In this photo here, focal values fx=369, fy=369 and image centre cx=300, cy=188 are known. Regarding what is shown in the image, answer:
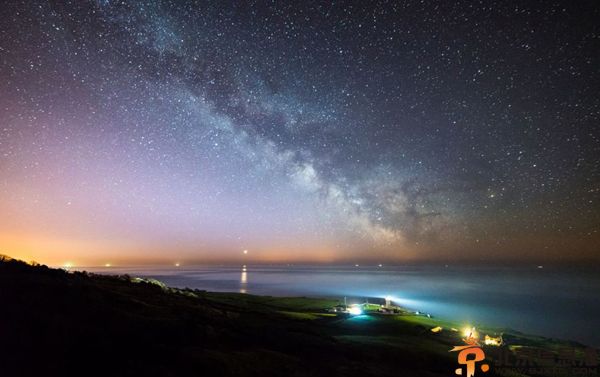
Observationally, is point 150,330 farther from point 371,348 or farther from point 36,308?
point 371,348

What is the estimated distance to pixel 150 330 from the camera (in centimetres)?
1748

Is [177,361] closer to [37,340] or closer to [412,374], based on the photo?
[37,340]

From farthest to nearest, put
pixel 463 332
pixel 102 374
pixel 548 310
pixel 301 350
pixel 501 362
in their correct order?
pixel 548 310 → pixel 463 332 → pixel 501 362 → pixel 301 350 → pixel 102 374

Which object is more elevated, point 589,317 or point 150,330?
point 150,330

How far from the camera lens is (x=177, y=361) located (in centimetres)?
1428

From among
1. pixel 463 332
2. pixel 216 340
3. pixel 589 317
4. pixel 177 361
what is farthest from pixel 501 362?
pixel 589 317

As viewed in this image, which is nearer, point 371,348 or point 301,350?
point 301,350

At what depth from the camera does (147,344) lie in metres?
15.4

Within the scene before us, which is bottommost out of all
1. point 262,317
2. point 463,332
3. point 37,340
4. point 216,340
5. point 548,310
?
point 548,310

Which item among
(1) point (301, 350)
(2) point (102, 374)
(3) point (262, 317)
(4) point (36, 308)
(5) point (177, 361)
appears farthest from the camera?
(3) point (262, 317)

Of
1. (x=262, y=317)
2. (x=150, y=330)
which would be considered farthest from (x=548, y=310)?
(x=150, y=330)

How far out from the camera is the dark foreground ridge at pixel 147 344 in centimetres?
1361

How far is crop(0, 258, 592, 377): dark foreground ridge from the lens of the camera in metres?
13.6

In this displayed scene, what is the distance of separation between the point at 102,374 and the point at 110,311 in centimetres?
727
